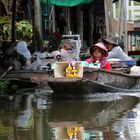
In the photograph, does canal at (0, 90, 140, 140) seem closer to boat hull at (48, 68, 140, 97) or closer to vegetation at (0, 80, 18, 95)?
boat hull at (48, 68, 140, 97)

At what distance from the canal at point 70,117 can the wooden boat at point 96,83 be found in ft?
0.73

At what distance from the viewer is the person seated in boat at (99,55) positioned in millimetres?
12091

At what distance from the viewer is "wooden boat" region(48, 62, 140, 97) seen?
11.3 metres

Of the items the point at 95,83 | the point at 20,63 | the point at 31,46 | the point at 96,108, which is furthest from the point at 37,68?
the point at 31,46

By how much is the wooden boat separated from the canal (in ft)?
0.73

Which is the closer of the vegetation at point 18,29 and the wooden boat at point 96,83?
the wooden boat at point 96,83

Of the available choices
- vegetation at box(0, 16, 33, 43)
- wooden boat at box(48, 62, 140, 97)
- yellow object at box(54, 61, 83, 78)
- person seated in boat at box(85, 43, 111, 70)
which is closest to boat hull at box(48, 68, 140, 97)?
wooden boat at box(48, 62, 140, 97)

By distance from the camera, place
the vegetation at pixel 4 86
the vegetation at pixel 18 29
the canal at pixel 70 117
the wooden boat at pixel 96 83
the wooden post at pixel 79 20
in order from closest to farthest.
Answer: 1. the canal at pixel 70 117
2. the wooden boat at pixel 96 83
3. the vegetation at pixel 4 86
4. the vegetation at pixel 18 29
5. the wooden post at pixel 79 20

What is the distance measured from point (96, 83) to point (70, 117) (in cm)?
280

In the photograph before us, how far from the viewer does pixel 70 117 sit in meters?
9.34

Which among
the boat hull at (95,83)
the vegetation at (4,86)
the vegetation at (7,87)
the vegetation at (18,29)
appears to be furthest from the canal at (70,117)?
the vegetation at (18,29)

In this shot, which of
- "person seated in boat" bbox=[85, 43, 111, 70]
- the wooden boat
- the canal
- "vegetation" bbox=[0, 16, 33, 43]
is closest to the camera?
the canal

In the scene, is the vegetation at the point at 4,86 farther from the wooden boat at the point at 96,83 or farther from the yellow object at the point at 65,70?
the yellow object at the point at 65,70

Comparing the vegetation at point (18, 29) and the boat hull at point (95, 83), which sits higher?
the vegetation at point (18, 29)
